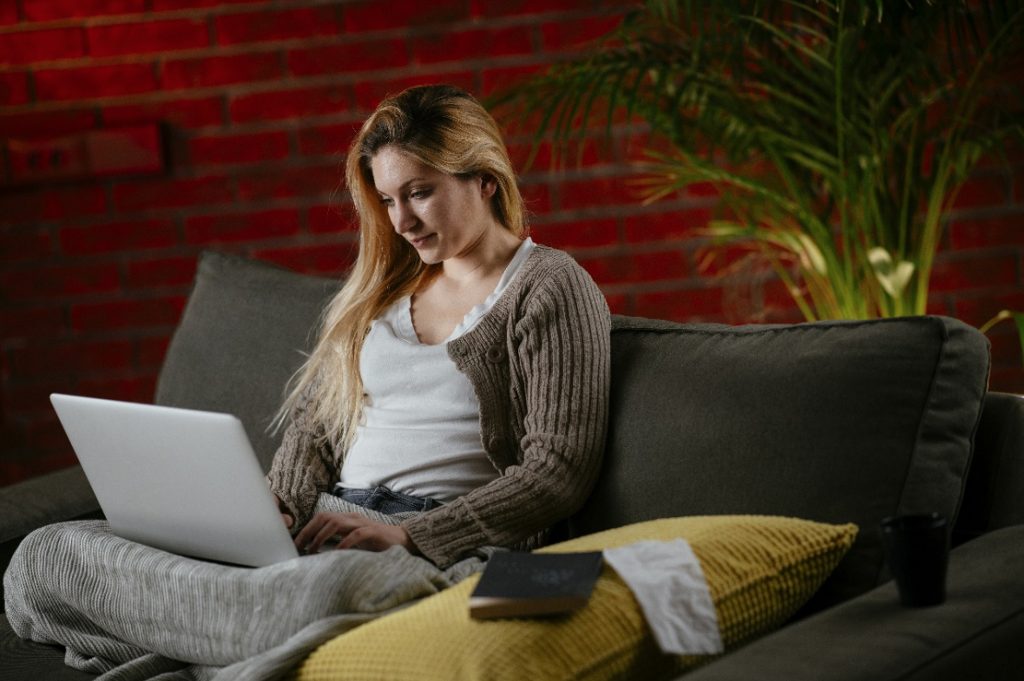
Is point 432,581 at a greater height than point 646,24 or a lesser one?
lesser

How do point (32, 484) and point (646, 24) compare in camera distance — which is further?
point (646, 24)

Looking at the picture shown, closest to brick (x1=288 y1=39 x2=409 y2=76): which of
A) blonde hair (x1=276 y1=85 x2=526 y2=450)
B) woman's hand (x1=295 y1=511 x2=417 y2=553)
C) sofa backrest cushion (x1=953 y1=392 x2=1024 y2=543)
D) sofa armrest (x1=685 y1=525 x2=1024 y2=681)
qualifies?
blonde hair (x1=276 y1=85 x2=526 y2=450)

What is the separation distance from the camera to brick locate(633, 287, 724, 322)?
2982 mm

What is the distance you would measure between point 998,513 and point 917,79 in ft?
3.38

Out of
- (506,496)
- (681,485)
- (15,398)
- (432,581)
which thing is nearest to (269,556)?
(432,581)

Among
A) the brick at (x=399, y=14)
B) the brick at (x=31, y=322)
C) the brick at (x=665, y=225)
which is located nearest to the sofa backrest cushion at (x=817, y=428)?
the brick at (x=665, y=225)

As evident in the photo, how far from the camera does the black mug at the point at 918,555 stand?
3.87 feet

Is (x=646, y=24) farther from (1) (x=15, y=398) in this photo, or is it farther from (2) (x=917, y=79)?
(1) (x=15, y=398)

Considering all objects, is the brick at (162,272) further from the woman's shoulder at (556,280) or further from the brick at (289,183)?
the woman's shoulder at (556,280)

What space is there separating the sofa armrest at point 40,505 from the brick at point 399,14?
1293 millimetres

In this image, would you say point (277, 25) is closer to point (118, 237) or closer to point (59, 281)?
point (118, 237)

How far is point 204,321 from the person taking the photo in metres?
2.30

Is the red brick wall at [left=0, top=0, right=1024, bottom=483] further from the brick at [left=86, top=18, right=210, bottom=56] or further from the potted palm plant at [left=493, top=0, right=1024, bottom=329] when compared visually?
the potted palm plant at [left=493, top=0, right=1024, bottom=329]

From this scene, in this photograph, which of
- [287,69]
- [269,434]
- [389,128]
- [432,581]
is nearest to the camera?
[432,581]
